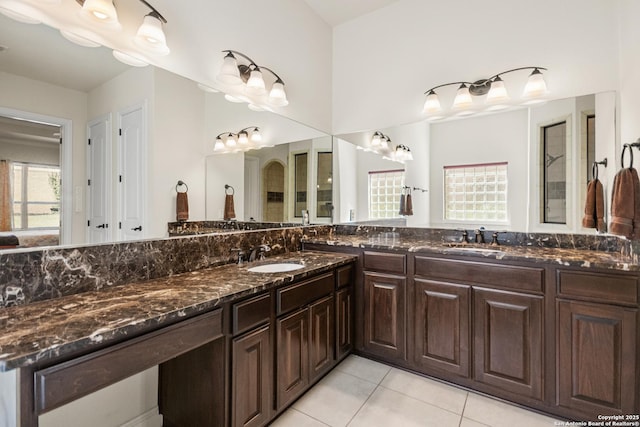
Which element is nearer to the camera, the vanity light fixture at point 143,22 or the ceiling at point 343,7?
the vanity light fixture at point 143,22

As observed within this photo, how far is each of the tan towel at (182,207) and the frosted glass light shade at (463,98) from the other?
2.28 metres

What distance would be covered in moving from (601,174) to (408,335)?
175 cm

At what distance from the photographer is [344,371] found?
7.55 ft

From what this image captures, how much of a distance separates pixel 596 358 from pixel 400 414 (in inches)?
45.0

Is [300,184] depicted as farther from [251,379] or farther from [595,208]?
[595,208]

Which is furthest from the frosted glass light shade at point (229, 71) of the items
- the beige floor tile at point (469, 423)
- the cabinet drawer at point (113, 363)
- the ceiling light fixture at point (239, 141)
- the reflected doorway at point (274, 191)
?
the beige floor tile at point (469, 423)

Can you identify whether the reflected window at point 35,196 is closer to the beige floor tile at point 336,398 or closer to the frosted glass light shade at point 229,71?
the frosted glass light shade at point 229,71

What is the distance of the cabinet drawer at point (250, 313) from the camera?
1.43 meters

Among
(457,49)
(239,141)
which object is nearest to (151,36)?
(239,141)

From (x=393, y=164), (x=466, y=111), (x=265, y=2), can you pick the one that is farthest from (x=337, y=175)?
(x=265, y=2)

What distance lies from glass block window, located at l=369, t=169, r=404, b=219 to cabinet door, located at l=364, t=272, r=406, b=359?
842 millimetres

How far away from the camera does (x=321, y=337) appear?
82.0 inches

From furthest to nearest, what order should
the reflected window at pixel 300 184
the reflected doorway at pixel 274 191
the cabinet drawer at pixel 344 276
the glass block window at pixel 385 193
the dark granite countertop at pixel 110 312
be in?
the glass block window at pixel 385 193
the reflected window at pixel 300 184
the reflected doorway at pixel 274 191
the cabinet drawer at pixel 344 276
the dark granite countertop at pixel 110 312

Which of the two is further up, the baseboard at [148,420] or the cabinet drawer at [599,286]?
the cabinet drawer at [599,286]
